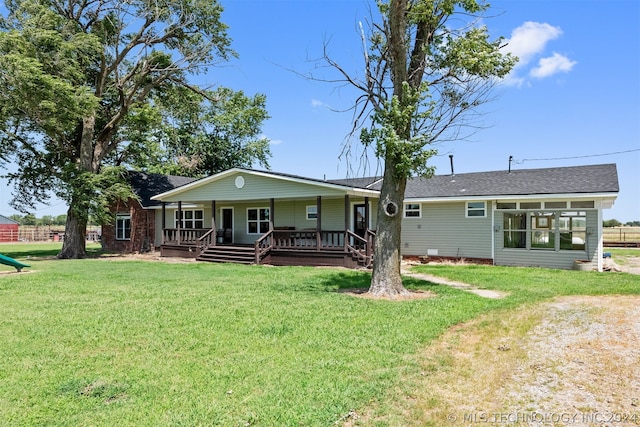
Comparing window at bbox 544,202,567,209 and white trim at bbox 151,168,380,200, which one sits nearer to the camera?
window at bbox 544,202,567,209

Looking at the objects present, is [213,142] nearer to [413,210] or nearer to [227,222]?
[227,222]

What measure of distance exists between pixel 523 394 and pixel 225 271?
1095cm

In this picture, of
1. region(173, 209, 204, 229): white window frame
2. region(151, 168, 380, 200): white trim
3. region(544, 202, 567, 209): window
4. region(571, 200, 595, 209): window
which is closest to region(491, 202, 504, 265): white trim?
region(544, 202, 567, 209): window

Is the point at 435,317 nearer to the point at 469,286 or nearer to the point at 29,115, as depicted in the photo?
the point at 469,286

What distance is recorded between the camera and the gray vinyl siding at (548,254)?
13.9 metres

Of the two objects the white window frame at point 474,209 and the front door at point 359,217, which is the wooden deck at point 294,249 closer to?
the front door at point 359,217

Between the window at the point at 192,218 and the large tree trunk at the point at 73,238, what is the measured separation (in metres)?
4.51

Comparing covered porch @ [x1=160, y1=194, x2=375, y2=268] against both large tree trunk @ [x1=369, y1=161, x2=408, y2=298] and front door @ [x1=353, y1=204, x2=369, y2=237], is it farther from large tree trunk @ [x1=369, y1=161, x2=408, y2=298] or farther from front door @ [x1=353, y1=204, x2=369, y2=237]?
large tree trunk @ [x1=369, y1=161, x2=408, y2=298]

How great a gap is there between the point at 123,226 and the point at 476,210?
1939cm

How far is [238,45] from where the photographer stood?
2347cm

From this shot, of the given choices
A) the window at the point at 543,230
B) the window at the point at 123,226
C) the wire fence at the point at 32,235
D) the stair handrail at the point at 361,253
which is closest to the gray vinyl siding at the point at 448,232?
the window at the point at 543,230

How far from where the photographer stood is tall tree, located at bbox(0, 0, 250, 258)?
17031 millimetres

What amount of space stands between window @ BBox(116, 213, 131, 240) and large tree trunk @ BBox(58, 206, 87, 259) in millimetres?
3526

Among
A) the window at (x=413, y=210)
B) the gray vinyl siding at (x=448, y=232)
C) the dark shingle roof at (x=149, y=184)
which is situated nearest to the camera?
the gray vinyl siding at (x=448, y=232)
